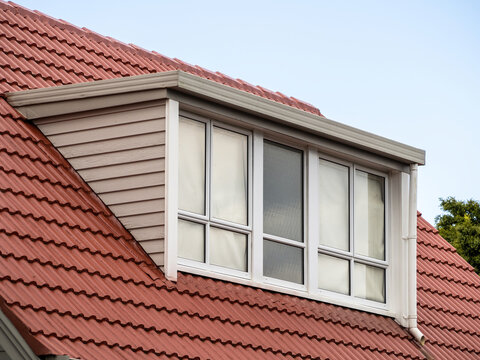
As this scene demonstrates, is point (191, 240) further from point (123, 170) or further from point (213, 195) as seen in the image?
point (123, 170)

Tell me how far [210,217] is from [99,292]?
6.51 feet

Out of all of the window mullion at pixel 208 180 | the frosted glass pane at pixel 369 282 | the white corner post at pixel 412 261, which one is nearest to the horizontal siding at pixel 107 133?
the window mullion at pixel 208 180

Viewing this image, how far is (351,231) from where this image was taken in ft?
44.0

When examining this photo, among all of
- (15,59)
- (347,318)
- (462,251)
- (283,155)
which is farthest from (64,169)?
(462,251)

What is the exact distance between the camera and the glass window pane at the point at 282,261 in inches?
490

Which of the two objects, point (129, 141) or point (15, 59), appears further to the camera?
point (15, 59)

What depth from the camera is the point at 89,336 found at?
9.40m

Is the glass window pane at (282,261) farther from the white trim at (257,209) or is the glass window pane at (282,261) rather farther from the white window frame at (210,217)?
the white window frame at (210,217)

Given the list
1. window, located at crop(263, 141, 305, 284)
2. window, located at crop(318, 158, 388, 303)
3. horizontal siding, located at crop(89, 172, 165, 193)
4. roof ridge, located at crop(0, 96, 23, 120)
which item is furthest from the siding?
window, located at crop(318, 158, 388, 303)

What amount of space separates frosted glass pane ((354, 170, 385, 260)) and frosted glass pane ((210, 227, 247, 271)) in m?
1.84

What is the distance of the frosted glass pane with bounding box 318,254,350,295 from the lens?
13.1m

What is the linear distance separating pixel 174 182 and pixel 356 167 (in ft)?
10.1

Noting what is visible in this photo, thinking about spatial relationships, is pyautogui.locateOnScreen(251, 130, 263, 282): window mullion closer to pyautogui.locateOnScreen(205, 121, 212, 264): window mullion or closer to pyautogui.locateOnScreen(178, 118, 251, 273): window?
pyautogui.locateOnScreen(178, 118, 251, 273): window

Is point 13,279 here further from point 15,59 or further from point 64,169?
point 15,59
